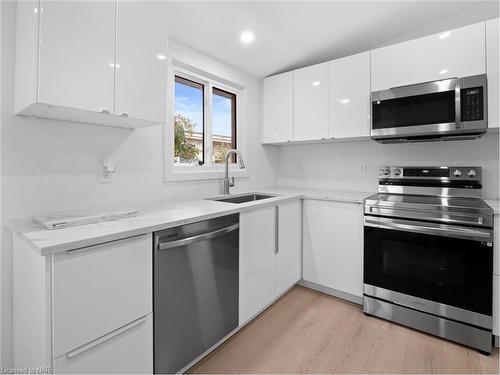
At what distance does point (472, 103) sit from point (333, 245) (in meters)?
1.45

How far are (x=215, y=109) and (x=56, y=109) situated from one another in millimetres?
1595

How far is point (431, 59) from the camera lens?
198 cm

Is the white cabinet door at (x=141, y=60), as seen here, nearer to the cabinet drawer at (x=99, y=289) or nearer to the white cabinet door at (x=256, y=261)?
the cabinet drawer at (x=99, y=289)

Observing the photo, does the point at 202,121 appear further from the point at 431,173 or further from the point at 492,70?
the point at 492,70

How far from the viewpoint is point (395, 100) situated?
2.10 meters

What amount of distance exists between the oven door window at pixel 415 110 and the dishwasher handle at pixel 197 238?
4.84ft

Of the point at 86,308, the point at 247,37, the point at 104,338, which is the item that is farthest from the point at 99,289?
the point at 247,37

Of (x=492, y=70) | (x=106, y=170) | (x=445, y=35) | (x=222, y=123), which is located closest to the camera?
(x=106, y=170)

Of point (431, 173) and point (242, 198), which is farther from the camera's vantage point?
point (242, 198)

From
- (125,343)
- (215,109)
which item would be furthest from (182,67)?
(125,343)

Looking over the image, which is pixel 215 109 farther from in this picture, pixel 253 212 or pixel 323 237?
pixel 323 237

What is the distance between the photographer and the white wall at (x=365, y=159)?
2.09 metres

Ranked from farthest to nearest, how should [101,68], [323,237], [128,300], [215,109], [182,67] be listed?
[215,109] < [323,237] < [182,67] < [101,68] < [128,300]

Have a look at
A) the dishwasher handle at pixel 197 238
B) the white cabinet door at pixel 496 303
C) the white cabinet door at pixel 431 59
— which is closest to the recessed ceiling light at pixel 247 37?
the white cabinet door at pixel 431 59
